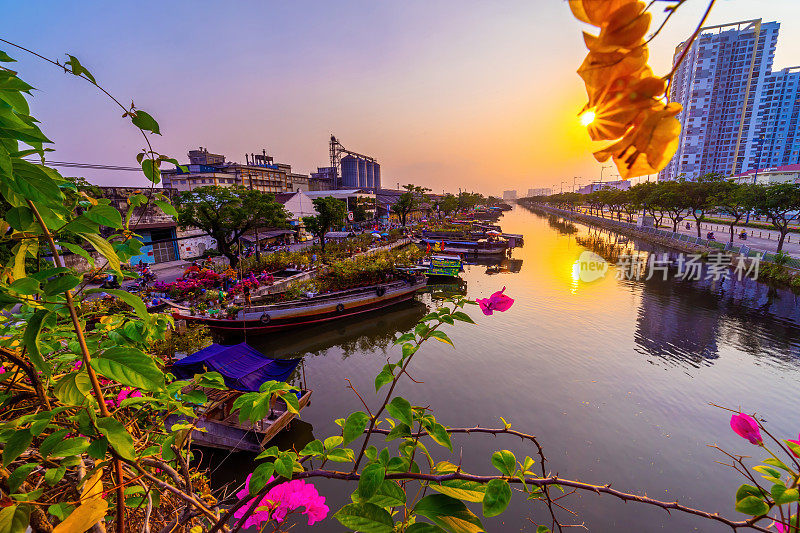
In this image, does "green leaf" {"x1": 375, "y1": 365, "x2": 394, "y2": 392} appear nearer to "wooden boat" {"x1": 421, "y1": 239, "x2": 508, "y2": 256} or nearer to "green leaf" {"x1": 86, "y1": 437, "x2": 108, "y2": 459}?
"green leaf" {"x1": 86, "y1": 437, "x2": 108, "y2": 459}

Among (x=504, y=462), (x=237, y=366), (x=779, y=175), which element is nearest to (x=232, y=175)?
(x=237, y=366)

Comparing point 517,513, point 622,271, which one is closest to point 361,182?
point 622,271

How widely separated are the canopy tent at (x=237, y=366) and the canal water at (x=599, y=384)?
1.60m

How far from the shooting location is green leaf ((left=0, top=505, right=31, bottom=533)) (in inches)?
41.4

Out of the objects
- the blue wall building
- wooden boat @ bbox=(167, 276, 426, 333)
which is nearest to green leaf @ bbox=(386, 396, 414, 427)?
wooden boat @ bbox=(167, 276, 426, 333)

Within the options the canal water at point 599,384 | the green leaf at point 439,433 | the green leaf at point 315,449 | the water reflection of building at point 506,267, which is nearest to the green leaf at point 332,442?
the green leaf at point 315,449

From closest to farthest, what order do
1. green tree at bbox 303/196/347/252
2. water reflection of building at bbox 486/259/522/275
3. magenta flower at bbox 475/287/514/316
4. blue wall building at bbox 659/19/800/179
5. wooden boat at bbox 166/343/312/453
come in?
magenta flower at bbox 475/287/514/316
wooden boat at bbox 166/343/312/453
green tree at bbox 303/196/347/252
water reflection of building at bbox 486/259/522/275
blue wall building at bbox 659/19/800/179

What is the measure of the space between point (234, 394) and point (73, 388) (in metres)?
6.54

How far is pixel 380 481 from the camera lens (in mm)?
1133

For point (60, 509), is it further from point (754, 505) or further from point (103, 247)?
point (754, 505)

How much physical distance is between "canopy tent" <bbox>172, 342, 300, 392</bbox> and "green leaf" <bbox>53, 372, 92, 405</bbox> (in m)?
6.83

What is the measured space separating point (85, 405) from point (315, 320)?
46.7 ft

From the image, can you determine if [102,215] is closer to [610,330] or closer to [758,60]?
[610,330]

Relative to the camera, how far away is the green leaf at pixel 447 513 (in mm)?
1117
